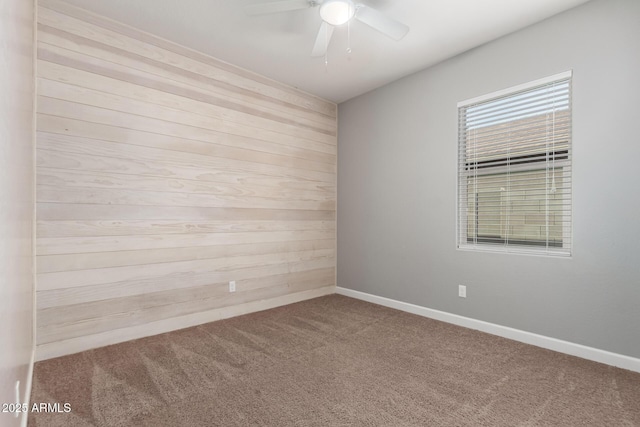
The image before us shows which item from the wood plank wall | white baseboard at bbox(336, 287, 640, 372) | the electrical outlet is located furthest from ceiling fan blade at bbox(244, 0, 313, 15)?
white baseboard at bbox(336, 287, 640, 372)

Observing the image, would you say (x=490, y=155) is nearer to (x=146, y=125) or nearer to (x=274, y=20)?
(x=274, y=20)

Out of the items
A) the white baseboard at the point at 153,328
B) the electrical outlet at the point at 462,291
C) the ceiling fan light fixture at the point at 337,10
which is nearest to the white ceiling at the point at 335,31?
the ceiling fan light fixture at the point at 337,10

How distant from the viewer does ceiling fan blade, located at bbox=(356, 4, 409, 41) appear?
6.79 feet

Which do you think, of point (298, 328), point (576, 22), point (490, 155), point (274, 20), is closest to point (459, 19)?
point (576, 22)

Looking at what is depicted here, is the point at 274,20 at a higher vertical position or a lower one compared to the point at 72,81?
higher

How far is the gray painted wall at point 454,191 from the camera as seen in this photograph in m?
2.12

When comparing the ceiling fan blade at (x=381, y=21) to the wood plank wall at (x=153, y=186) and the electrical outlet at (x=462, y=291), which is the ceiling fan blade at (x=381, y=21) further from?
the electrical outlet at (x=462, y=291)

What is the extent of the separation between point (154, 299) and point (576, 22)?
400 cm

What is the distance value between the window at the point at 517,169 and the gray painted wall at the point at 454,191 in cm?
9

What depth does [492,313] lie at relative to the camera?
9.05 ft

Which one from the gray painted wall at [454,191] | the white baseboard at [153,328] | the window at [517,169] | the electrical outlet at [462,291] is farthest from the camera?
the electrical outlet at [462,291]

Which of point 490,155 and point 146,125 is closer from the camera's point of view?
point 146,125

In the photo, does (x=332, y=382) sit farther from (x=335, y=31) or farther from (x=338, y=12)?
(x=335, y=31)

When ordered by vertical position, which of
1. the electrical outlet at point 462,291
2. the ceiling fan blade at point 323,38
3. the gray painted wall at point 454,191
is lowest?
the electrical outlet at point 462,291
